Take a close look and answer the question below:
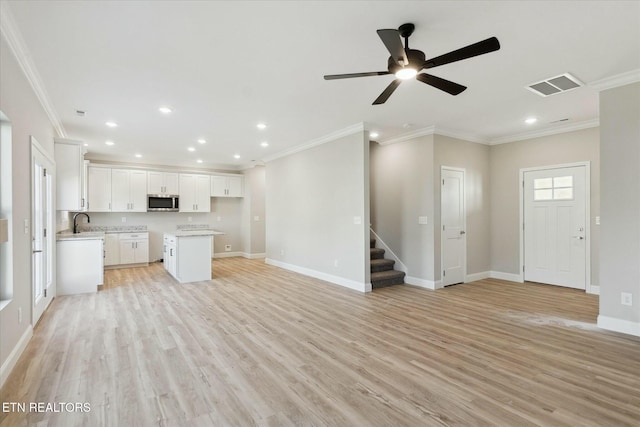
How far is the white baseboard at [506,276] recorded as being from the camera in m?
5.99

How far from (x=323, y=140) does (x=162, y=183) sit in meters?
4.95

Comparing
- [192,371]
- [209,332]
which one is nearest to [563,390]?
[192,371]

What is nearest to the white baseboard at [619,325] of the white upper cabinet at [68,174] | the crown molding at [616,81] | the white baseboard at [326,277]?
the crown molding at [616,81]

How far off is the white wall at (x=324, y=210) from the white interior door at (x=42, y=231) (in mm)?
4140

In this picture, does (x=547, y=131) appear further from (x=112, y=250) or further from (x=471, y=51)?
(x=112, y=250)

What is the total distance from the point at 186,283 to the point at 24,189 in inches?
129

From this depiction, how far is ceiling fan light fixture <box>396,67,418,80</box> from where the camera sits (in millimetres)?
2504

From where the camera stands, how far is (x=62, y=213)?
6164mm

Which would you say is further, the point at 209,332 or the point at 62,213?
the point at 62,213

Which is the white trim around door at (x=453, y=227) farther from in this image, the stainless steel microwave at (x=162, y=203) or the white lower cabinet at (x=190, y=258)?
the stainless steel microwave at (x=162, y=203)

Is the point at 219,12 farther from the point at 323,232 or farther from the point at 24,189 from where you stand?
the point at 323,232

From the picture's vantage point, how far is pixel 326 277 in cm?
605

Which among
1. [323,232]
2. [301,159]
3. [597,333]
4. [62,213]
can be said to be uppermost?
[301,159]

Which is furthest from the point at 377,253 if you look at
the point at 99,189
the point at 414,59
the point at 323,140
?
the point at 99,189
